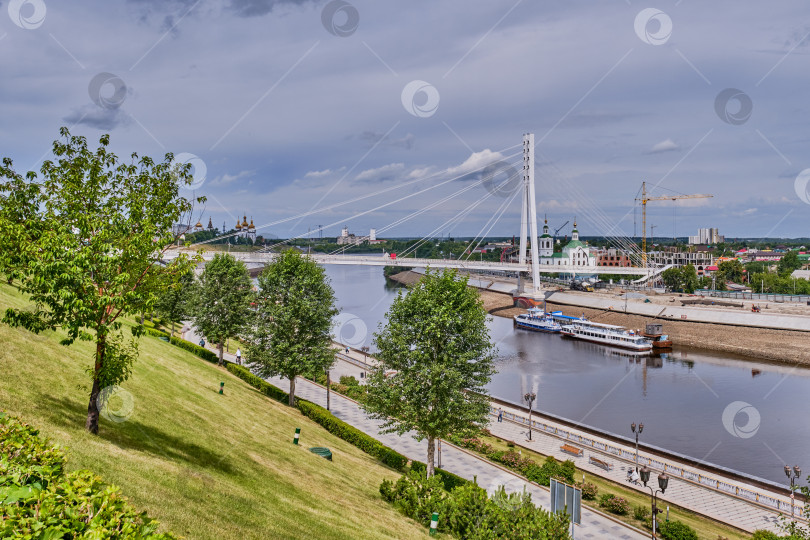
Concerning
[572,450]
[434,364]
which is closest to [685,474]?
[572,450]

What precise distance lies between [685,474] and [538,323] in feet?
175

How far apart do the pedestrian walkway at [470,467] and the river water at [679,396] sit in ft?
19.8

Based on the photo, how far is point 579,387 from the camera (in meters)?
42.8

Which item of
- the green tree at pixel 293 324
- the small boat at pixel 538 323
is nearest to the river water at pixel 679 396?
the green tree at pixel 293 324

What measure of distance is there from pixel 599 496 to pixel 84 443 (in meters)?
17.0

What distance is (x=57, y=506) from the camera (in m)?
4.89

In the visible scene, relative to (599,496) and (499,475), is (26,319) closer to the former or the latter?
(499,475)

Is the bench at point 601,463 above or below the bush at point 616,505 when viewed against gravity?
below

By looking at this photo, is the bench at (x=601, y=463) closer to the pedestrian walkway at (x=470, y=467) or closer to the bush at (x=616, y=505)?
the bush at (x=616, y=505)

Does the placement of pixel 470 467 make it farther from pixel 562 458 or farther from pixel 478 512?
pixel 478 512

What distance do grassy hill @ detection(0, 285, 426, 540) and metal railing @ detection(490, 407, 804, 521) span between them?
11615mm

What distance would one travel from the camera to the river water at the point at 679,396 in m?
28.9

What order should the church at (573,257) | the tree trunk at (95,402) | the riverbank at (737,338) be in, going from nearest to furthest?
the tree trunk at (95,402)
the riverbank at (737,338)
the church at (573,257)

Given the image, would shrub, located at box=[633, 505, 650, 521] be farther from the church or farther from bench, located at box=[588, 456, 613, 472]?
the church
